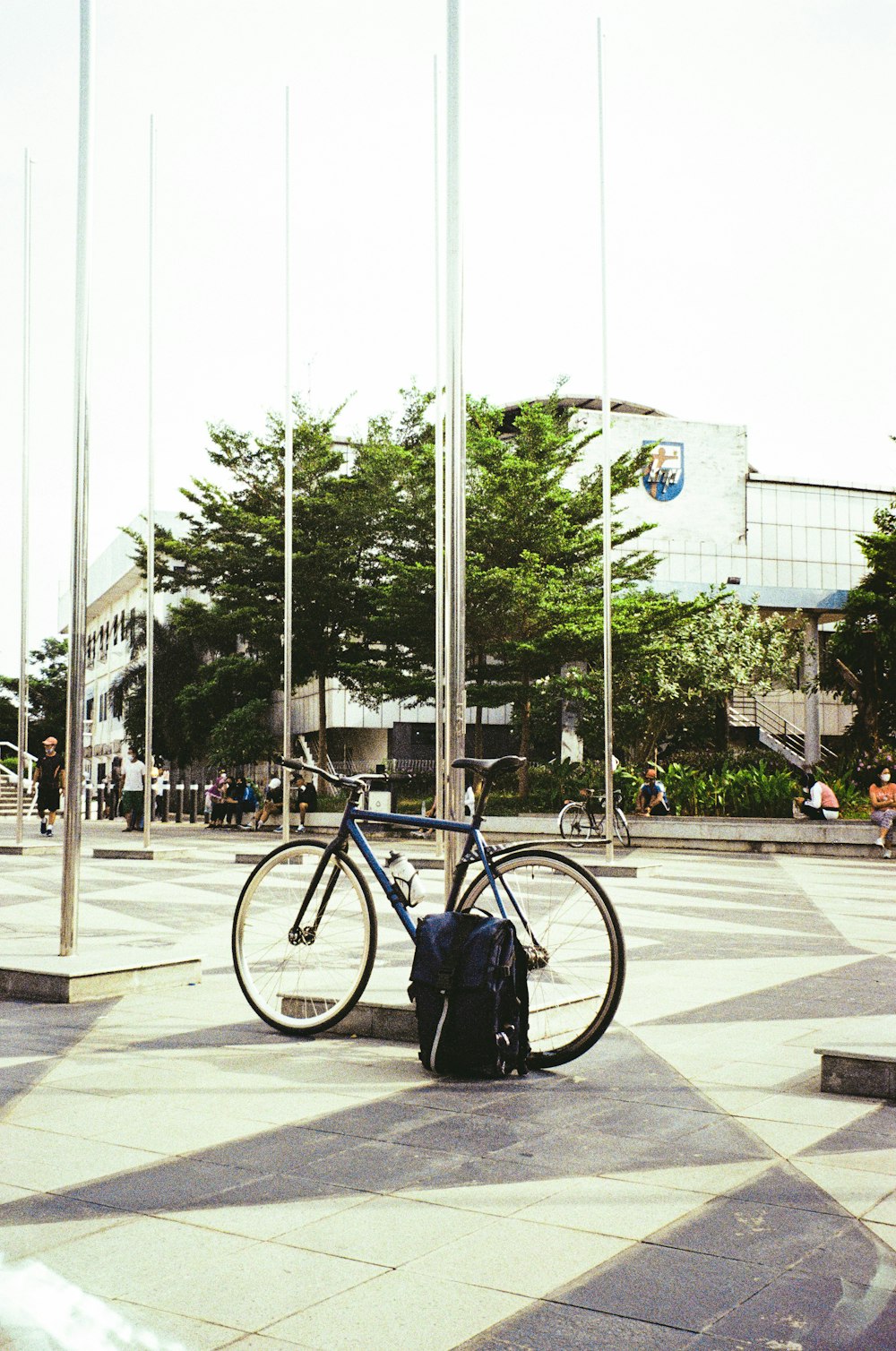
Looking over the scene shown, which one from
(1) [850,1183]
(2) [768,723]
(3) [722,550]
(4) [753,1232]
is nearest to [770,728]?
(2) [768,723]

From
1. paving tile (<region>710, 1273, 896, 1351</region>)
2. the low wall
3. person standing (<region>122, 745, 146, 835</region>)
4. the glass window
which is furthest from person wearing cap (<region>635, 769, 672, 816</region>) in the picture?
the glass window

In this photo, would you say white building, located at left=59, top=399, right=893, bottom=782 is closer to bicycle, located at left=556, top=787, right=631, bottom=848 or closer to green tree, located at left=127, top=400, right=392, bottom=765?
green tree, located at left=127, top=400, right=392, bottom=765

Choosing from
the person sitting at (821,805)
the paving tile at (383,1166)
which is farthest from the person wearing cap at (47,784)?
the paving tile at (383,1166)

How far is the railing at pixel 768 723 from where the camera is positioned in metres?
41.2

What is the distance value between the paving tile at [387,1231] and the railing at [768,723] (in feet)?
124

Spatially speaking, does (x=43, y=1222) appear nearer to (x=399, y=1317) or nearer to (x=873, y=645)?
(x=399, y=1317)

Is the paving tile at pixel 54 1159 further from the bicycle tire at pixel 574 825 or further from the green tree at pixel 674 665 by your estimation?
the green tree at pixel 674 665

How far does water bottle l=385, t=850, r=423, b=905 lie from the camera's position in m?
5.60

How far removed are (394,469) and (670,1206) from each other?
3039 cm

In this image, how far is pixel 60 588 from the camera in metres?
90.3

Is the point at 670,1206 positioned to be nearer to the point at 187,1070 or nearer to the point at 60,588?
the point at 187,1070

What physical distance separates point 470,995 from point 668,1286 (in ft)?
6.79

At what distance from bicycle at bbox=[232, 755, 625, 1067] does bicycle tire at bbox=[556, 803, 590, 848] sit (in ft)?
59.8

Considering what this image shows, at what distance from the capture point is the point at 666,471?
48.8 m
